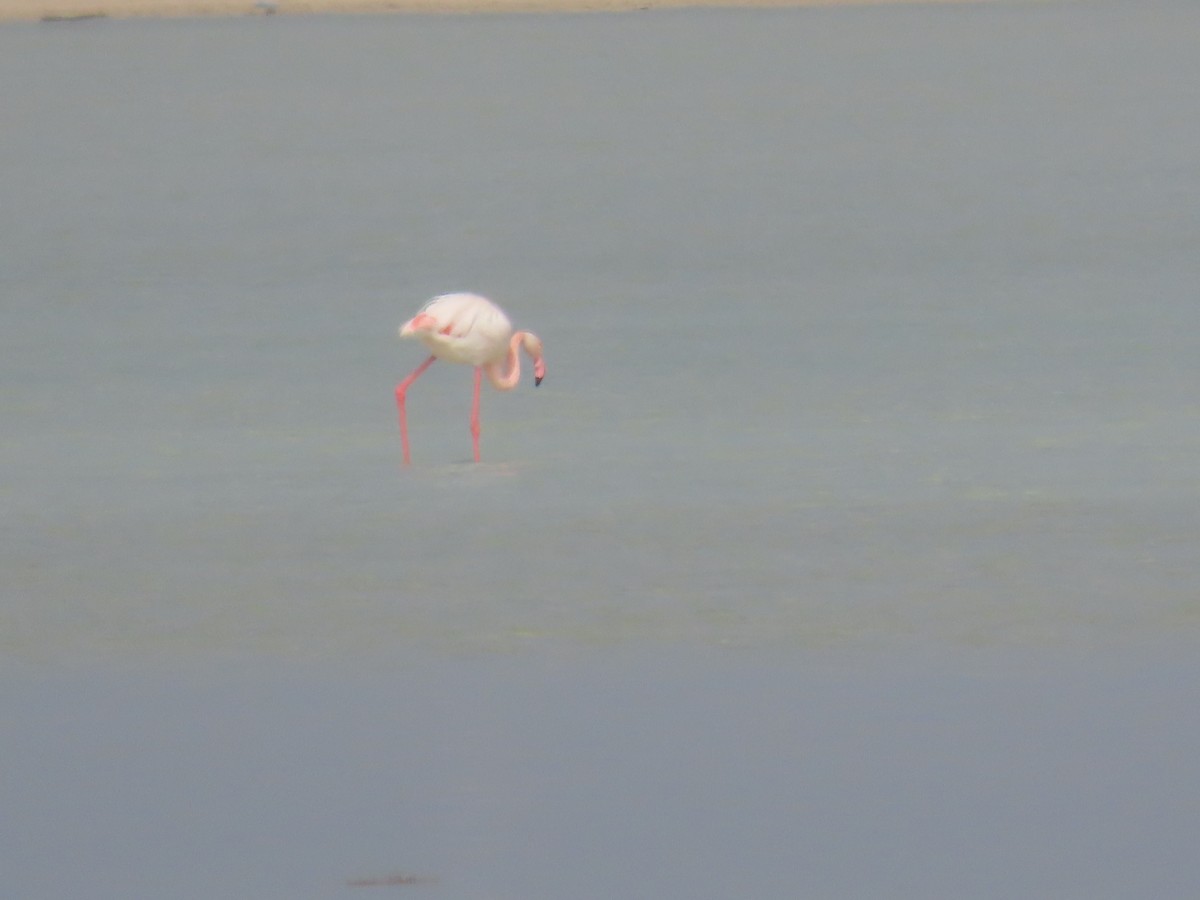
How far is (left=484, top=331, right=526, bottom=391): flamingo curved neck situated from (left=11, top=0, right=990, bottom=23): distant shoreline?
51.3ft

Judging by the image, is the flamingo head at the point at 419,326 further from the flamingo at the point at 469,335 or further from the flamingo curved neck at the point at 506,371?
the flamingo curved neck at the point at 506,371

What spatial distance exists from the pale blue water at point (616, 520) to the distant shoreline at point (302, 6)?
9.01 m

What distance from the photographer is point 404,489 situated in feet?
21.0

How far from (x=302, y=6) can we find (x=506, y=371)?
1666 cm

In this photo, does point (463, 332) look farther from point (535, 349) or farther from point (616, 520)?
point (616, 520)

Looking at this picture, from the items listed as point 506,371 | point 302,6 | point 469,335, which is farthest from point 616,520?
point 302,6

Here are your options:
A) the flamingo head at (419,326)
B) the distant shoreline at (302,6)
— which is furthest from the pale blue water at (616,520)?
the distant shoreline at (302,6)

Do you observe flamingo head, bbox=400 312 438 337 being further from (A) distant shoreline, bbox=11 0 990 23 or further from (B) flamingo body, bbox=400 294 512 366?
(A) distant shoreline, bbox=11 0 990 23

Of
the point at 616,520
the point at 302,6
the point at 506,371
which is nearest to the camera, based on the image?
the point at 616,520

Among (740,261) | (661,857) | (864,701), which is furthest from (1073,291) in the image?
(661,857)

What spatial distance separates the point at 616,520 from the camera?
5.89 meters

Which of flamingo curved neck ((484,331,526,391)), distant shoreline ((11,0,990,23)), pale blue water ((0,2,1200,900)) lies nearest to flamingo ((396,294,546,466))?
flamingo curved neck ((484,331,526,391))

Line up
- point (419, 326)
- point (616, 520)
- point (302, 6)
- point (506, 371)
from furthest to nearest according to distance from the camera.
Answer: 1. point (302, 6)
2. point (506, 371)
3. point (419, 326)
4. point (616, 520)

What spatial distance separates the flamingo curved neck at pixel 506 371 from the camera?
7504 mm
